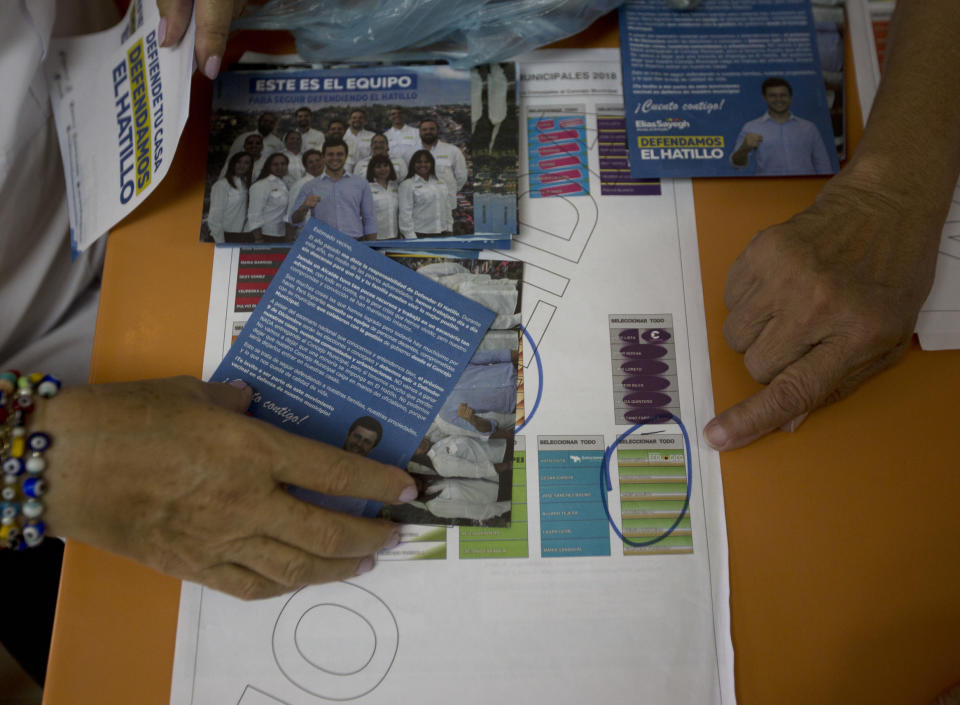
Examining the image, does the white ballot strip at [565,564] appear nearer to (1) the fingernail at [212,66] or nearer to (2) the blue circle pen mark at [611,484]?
(2) the blue circle pen mark at [611,484]

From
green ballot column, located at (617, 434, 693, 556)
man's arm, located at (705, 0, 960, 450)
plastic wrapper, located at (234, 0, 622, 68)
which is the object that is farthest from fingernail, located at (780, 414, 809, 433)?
plastic wrapper, located at (234, 0, 622, 68)

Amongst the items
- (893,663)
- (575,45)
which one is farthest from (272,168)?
(893,663)

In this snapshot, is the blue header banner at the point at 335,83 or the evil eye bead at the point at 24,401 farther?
the blue header banner at the point at 335,83

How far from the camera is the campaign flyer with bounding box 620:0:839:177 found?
72cm

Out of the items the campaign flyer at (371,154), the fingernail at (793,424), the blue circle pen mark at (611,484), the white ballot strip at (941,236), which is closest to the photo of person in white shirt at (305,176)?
the campaign flyer at (371,154)

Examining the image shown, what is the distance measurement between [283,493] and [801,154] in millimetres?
664

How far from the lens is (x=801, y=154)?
0.73 m

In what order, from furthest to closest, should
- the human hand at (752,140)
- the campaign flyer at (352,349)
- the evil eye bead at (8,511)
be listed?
the human hand at (752,140) → the campaign flyer at (352,349) → the evil eye bead at (8,511)

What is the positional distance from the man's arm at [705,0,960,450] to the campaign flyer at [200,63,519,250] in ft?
0.89

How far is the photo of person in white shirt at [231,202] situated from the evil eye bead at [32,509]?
0.30m

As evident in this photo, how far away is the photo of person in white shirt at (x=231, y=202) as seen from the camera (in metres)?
0.68

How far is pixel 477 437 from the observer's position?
0.63 meters

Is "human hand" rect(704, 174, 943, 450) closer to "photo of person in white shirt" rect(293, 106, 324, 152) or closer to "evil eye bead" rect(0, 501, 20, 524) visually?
"photo of person in white shirt" rect(293, 106, 324, 152)

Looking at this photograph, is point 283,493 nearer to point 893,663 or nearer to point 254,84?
point 254,84
